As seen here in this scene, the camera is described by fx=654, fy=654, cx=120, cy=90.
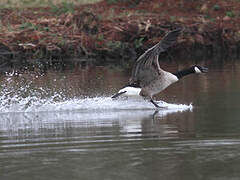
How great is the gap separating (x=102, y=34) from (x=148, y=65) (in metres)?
15.3

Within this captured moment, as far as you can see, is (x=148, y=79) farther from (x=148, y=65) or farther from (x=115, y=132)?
(x=115, y=132)

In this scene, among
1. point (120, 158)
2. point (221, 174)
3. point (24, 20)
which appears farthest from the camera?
point (24, 20)

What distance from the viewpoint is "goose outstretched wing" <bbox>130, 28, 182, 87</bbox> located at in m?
11.5

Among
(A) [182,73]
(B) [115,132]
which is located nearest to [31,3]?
(A) [182,73]

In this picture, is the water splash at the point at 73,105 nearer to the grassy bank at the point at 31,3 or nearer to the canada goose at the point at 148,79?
the canada goose at the point at 148,79

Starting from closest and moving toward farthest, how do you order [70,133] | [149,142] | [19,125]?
[149,142] → [70,133] → [19,125]

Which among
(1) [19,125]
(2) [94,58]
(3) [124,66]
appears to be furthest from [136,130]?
(2) [94,58]

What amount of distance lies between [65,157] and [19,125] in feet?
10.2

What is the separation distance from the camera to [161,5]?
34.2 m

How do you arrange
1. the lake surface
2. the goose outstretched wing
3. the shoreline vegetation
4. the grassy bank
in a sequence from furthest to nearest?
the grassy bank < the shoreline vegetation < the goose outstretched wing < the lake surface

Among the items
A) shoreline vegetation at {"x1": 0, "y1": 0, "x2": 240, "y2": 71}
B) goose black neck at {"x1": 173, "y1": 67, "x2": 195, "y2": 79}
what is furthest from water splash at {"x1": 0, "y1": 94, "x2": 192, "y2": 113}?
shoreline vegetation at {"x1": 0, "y1": 0, "x2": 240, "y2": 71}

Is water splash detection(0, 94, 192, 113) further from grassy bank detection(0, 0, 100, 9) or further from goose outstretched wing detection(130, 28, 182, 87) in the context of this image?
grassy bank detection(0, 0, 100, 9)

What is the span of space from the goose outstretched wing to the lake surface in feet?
1.77

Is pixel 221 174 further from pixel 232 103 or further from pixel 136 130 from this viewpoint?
pixel 232 103
